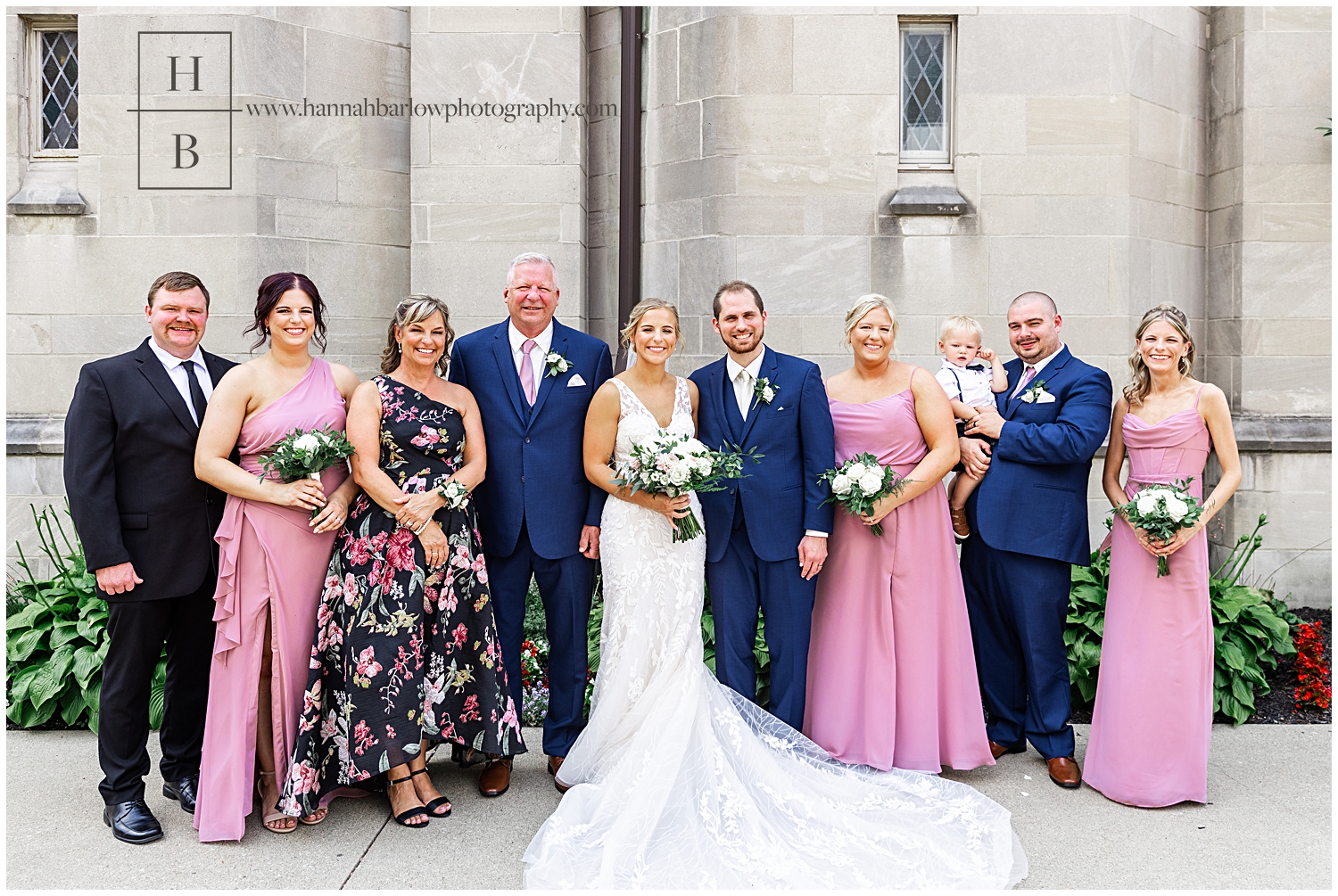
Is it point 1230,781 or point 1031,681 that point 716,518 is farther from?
point 1230,781

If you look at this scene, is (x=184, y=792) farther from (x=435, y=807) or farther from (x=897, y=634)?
(x=897, y=634)

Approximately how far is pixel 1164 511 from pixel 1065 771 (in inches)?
56.4

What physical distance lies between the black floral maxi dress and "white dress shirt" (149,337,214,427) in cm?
81

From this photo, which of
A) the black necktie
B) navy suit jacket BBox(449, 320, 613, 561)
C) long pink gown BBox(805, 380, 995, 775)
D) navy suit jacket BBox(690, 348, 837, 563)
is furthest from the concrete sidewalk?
the black necktie

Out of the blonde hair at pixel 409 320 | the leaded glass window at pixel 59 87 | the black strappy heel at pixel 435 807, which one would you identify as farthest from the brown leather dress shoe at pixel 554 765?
the leaded glass window at pixel 59 87

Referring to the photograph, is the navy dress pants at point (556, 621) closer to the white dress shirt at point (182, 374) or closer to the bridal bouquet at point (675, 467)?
the bridal bouquet at point (675, 467)

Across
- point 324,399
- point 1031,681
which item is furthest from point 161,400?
point 1031,681

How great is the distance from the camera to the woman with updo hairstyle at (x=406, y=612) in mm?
3971

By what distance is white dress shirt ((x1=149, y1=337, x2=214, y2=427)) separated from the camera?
4.05 metres

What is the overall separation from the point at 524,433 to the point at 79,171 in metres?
5.74

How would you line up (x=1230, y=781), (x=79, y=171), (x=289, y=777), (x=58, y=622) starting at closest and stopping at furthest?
(x=289, y=777)
(x=1230, y=781)
(x=58, y=622)
(x=79, y=171)

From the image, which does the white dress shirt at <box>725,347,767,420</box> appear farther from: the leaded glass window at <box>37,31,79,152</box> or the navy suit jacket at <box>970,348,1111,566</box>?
the leaded glass window at <box>37,31,79,152</box>

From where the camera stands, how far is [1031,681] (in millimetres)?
4719

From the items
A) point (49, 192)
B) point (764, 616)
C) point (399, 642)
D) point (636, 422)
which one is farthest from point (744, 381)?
point (49, 192)
